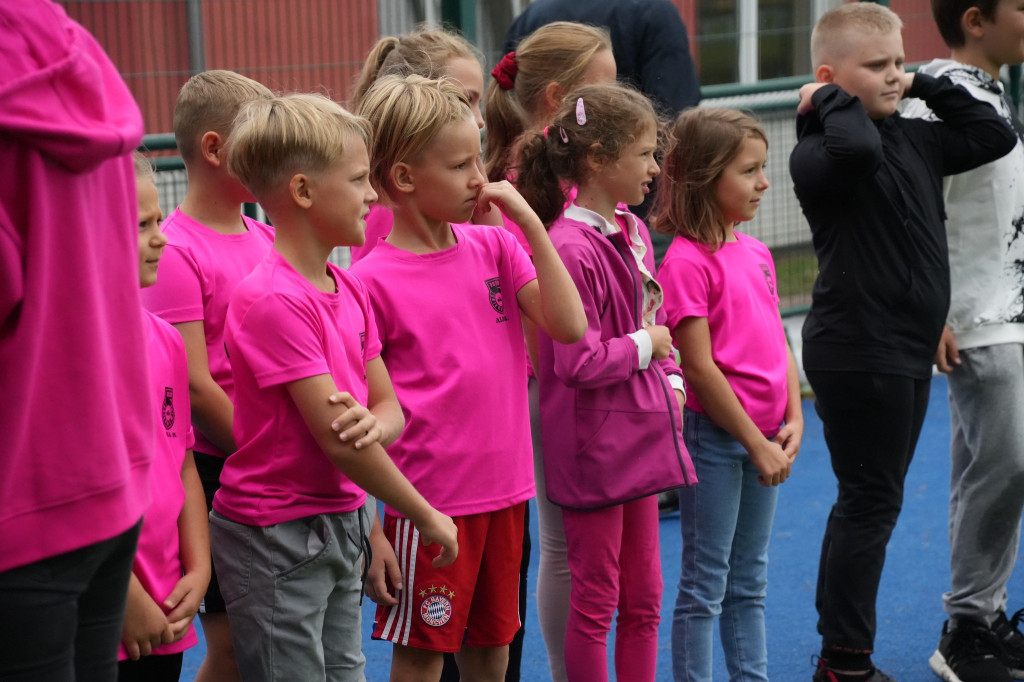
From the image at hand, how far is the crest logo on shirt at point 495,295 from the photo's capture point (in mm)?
2547

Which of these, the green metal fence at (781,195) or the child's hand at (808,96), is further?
the green metal fence at (781,195)

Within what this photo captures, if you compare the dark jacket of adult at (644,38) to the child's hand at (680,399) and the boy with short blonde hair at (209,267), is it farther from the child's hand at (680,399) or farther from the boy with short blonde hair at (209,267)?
the boy with short blonde hair at (209,267)

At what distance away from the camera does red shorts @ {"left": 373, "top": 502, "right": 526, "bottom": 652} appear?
2.44m

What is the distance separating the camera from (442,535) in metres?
2.25

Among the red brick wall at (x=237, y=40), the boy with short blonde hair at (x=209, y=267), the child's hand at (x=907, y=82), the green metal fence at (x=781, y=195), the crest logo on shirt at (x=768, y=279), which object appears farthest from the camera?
the green metal fence at (x=781, y=195)

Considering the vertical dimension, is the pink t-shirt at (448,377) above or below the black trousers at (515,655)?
above

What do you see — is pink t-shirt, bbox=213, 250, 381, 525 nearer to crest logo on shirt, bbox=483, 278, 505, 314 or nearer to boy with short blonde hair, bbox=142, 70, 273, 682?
boy with short blonde hair, bbox=142, 70, 273, 682

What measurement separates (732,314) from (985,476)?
1.04 m

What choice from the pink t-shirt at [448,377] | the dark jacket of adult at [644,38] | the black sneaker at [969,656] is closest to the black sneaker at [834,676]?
the black sneaker at [969,656]

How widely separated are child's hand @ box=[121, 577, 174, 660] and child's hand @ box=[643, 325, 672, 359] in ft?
4.16

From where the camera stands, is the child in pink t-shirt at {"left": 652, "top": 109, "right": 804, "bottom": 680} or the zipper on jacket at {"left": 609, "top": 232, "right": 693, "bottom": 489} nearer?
the zipper on jacket at {"left": 609, "top": 232, "right": 693, "bottom": 489}

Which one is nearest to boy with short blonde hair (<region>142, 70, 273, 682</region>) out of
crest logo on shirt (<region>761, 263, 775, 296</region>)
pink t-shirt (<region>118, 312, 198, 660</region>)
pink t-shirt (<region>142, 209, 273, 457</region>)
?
pink t-shirt (<region>142, 209, 273, 457</region>)

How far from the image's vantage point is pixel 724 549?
9.71 ft

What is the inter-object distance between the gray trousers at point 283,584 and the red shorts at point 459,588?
20 centimetres
